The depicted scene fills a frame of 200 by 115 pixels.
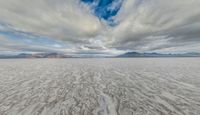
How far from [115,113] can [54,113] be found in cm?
364

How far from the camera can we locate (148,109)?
6.30 meters

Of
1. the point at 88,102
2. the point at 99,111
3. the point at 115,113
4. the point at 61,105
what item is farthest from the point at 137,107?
the point at 61,105

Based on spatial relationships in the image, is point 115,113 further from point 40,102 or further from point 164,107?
point 40,102

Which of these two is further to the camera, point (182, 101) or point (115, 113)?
point (182, 101)

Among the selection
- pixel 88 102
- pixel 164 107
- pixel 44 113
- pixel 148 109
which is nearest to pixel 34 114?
pixel 44 113

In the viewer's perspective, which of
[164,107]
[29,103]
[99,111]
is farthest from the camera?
[29,103]

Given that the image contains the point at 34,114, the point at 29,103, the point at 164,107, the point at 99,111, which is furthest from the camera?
the point at 29,103

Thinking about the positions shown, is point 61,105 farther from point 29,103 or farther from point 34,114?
point 29,103

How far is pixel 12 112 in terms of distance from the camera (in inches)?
232

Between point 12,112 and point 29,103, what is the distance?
118cm

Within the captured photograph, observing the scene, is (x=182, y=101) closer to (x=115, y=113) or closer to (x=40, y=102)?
(x=115, y=113)

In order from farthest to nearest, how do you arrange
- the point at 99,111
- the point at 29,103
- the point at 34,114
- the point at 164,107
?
the point at 29,103
the point at 164,107
the point at 99,111
the point at 34,114

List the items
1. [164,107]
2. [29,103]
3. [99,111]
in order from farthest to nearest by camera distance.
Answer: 1. [29,103]
2. [164,107]
3. [99,111]

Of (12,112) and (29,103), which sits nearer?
(12,112)
